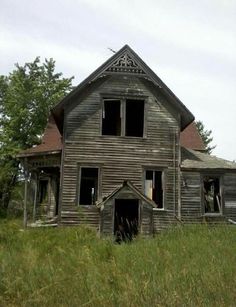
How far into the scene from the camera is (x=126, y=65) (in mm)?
21281

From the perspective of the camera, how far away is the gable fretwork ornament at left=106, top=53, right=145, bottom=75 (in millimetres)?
21188

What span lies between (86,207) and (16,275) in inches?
473

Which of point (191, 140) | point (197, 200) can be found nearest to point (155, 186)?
point (197, 200)

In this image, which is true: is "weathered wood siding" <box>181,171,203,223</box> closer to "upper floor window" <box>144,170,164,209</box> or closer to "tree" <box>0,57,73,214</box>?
"upper floor window" <box>144,170,164,209</box>

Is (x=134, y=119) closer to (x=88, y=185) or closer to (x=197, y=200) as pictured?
(x=88, y=185)

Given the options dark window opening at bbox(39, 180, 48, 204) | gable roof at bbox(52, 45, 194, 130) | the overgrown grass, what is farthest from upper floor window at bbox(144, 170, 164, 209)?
the overgrown grass

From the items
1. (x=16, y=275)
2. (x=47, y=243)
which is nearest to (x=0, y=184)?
Result: (x=47, y=243)

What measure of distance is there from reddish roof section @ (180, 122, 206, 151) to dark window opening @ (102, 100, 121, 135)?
169 inches

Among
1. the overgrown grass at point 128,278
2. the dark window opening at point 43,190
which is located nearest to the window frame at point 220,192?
the overgrown grass at point 128,278

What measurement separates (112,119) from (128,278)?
64.4 feet

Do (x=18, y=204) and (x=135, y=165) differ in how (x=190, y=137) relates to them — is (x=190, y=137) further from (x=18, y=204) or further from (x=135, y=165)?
(x=18, y=204)

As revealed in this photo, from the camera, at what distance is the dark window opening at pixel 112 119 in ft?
79.0

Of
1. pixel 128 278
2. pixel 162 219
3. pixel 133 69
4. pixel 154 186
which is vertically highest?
pixel 133 69

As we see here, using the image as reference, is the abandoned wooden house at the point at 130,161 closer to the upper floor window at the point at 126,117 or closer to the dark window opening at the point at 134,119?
the upper floor window at the point at 126,117
